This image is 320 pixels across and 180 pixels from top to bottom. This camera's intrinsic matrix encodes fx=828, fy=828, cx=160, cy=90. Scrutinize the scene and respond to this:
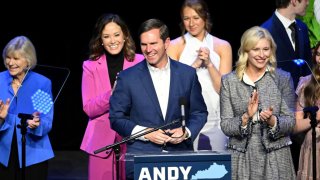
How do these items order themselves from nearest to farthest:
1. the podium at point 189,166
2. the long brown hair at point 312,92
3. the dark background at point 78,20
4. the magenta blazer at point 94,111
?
the podium at point 189,166 → the long brown hair at point 312,92 → the magenta blazer at point 94,111 → the dark background at point 78,20

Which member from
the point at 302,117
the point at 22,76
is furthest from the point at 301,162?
the point at 22,76

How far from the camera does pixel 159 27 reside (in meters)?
5.00

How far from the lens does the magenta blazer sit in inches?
217

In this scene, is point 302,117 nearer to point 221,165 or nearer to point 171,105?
point 171,105

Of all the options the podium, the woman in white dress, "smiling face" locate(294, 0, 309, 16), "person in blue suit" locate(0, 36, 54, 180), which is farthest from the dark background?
the podium

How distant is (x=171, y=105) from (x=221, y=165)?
813mm

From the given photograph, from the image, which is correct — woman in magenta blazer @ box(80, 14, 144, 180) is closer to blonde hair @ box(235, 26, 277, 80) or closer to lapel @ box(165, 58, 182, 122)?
lapel @ box(165, 58, 182, 122)

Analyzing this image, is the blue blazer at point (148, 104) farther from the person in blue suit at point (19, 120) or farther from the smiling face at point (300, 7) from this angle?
the smiling face at point (300, 7)

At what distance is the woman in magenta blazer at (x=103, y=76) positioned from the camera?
552 centimetres

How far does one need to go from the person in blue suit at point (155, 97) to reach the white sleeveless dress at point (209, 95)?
77 cm

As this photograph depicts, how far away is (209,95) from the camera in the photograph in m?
5.85

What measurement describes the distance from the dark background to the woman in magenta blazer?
250 centimetres

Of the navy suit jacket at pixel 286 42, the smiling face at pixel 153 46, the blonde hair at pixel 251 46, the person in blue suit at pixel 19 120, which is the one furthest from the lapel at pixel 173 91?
the navy suit jacket at pixel 286 42

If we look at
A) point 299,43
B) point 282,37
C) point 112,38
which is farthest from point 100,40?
point 299,43
